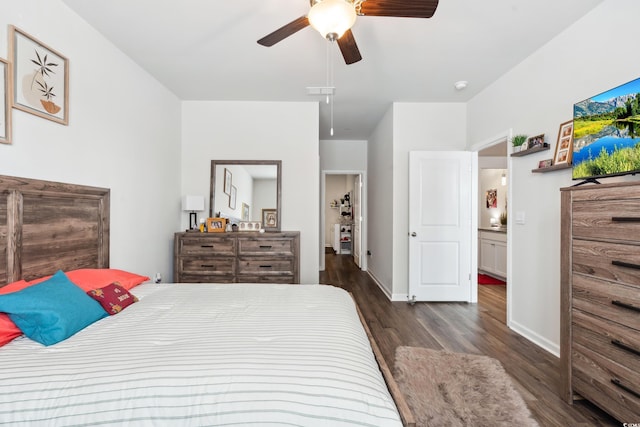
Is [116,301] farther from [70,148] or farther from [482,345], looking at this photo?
[482,345]

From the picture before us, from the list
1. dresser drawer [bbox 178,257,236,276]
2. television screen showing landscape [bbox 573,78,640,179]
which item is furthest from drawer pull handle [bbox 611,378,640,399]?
dresser drawer [bbox 178,257,236,276]

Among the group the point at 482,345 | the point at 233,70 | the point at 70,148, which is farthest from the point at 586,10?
the point at 70,148

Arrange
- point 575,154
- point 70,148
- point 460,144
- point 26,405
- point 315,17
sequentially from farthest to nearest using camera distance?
point 460,144, point 70,148, point 575,154, point 315,17, point 26,405

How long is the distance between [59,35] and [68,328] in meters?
2.11

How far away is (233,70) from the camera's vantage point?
3010 millimetres

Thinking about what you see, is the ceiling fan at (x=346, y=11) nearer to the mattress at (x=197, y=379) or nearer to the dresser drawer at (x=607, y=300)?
the mattress at (x=197, y=379)

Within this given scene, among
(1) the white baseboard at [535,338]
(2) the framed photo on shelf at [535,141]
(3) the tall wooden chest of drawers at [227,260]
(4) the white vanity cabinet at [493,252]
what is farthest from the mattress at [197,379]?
(4) the white vanity cabinet at [493,252]

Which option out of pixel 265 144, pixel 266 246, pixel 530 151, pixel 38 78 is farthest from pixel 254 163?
pixel 530 151

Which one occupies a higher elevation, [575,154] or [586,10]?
[586,10]

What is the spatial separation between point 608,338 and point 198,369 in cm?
208

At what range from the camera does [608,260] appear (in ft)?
5.05

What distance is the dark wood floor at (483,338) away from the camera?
5.66 feet

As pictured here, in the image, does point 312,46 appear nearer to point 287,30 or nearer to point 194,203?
point 287,30

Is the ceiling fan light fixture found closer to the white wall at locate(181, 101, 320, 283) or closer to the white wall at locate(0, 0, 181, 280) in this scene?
the white wall at locate(0, 0, 181, 280)
